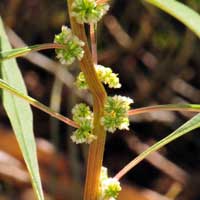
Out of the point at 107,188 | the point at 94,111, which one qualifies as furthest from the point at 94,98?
the point at 107,188

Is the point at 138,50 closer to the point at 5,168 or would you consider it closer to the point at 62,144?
the point at 62,144

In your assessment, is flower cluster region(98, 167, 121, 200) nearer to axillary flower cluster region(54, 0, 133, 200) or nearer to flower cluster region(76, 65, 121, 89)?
axillary flower cluster region(54, 0, 133, 200)

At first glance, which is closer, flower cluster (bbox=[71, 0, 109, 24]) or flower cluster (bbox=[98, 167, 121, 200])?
flower cluster (bbox=[71, 0, 109, 24])

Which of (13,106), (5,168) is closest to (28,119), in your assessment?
(13,106)

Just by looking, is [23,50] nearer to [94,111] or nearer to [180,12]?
[94,111]

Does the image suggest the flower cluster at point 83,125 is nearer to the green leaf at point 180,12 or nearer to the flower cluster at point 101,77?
the flower cluster at point 101,77

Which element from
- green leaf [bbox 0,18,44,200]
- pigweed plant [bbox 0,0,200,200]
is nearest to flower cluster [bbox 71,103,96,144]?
pigweed plant [bbox 0,0,200,200]

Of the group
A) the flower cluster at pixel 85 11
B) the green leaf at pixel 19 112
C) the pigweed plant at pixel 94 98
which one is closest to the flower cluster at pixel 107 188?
the pigweed plant at pixel 94 98
